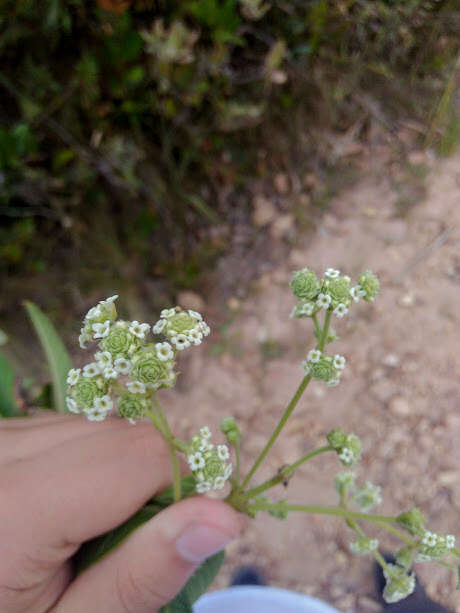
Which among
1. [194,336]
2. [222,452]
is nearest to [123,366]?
[194,336]

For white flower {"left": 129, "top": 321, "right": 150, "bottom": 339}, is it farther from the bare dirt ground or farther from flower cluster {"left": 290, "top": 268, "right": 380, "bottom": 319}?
the bare dirt ground

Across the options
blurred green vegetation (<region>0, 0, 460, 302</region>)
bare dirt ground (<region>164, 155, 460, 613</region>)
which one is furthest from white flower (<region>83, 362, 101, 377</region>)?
bare dirt ground (<region>164, 155, 460, 613</region>)

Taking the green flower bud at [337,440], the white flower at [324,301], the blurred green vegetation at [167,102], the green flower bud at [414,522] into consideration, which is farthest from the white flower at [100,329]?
the blurred green vegetation at [167,102]

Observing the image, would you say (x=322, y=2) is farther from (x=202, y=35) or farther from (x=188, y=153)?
(x=188, y=153)

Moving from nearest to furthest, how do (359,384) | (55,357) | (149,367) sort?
(149,367) < (55,357) < (359,384)

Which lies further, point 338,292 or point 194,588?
point 194,588

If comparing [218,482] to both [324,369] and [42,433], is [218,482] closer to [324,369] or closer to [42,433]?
[324,369]

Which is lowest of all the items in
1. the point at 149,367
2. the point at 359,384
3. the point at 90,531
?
the point at 359,384

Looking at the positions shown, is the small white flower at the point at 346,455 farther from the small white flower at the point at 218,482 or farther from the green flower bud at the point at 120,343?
the green flower bud at the point at 120,343
